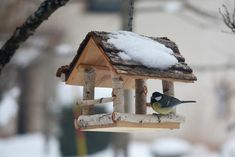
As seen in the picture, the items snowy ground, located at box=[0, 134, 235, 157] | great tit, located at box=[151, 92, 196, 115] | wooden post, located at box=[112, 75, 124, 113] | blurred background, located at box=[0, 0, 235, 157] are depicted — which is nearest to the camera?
wooden post, located at box=[112, 75, 124, 113]

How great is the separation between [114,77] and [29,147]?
1137 cm

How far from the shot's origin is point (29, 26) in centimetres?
366

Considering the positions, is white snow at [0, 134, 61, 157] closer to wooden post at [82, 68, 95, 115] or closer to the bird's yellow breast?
wooden post at [82, 68, 95, 115]

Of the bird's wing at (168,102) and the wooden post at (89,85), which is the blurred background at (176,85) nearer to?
the wooden post at (89,85)

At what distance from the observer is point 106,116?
3611 mm

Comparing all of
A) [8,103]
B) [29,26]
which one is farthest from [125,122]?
[8,103]

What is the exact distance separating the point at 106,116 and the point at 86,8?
15.2 m

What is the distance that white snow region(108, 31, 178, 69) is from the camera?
3572 millimetres

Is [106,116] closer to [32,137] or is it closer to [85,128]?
[85,128]

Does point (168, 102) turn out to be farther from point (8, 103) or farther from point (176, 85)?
point (176, 85)

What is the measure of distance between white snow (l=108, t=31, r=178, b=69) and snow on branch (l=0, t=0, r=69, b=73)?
1.33ft

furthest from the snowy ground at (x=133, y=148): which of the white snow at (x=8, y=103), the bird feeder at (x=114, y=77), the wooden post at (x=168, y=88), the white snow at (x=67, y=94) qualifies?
the bird feeder at (x=114, y=77)

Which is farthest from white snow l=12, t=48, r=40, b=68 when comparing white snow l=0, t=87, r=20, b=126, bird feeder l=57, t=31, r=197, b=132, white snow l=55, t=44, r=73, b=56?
bird feeder l=57, t=31, r=197, b=132

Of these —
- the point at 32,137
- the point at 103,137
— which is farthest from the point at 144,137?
the point at 103,137
